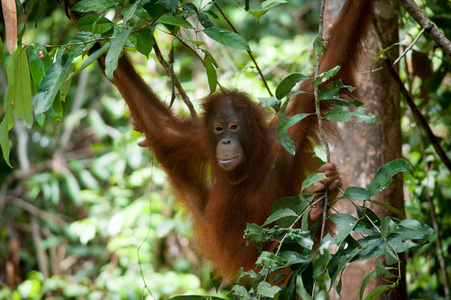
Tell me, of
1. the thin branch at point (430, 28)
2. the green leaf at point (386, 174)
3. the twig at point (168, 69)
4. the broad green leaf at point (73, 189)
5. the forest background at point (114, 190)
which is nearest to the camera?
the green leaf at point (386, 174)

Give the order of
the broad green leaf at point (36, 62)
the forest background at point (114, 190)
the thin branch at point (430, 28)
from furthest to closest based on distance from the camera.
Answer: the forest background at point (114, 190)
the broad green leaf at point (36, 62)
the thin branch at point (430, 28)

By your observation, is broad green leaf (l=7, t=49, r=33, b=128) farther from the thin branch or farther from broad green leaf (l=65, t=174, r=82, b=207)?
broad green leaf (l=65, t=174, r=82, b=207)

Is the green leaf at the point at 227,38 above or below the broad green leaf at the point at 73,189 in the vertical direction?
above

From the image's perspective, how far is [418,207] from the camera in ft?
11.8

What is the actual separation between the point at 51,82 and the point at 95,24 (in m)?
0.26

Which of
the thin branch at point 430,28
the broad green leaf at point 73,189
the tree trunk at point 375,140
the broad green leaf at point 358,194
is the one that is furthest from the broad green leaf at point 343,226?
the broad green leaf at point 73,189

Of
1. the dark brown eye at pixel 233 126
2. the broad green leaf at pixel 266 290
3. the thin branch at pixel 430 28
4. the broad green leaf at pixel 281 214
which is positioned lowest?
the broad green leaf at pixel 266 290

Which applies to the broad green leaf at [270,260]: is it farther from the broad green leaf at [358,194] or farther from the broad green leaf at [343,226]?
the broad green leaf at [358,194]

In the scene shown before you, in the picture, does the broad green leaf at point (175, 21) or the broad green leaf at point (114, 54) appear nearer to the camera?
the broad green leaf at point (114, 54)

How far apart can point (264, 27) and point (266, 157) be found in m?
5.95

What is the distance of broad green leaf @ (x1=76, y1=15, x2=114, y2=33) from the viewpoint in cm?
174

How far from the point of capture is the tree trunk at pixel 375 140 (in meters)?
2.83

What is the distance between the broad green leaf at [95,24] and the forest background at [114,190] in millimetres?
1970

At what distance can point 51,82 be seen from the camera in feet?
5.71
